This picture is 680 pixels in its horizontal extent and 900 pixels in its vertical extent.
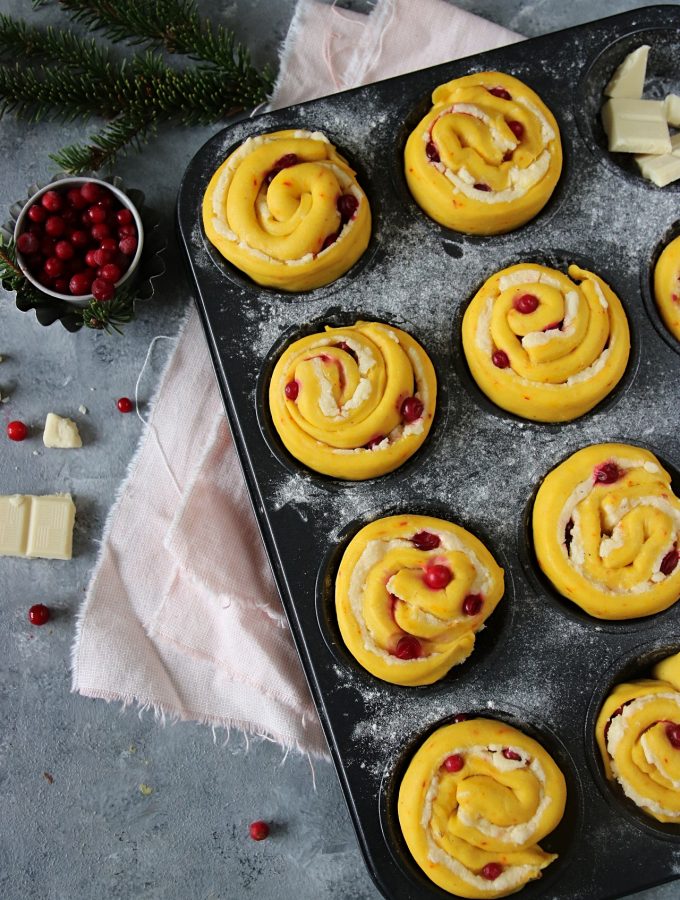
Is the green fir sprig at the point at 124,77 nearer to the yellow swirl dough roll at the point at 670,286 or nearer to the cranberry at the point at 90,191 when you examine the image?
the cranberry at the point at 90,191

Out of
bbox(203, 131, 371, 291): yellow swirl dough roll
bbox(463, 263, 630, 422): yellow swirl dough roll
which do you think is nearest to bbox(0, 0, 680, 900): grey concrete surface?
bbox(203, 131, 371, 291): yellow swirl dough roll

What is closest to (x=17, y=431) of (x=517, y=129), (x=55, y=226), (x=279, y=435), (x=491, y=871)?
(x=55, y=226)

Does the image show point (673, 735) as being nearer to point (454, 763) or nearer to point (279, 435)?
point (454, 763)

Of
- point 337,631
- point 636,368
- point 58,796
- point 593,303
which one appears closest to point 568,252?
point 593,303

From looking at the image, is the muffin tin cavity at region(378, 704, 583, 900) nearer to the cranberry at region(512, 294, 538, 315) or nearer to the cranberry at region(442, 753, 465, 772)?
the cranberry at region(442, 753, 465, 772)

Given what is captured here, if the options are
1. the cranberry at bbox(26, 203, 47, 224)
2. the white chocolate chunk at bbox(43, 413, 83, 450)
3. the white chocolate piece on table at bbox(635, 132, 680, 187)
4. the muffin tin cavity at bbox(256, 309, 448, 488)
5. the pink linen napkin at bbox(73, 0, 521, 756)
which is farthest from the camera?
the white chocolate chunk at bbox(43, 413, 83, 450)

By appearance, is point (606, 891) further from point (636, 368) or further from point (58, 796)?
point (58, 796)

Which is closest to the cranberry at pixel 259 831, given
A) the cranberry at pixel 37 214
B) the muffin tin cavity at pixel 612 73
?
the cranberry at pixel 37 214
